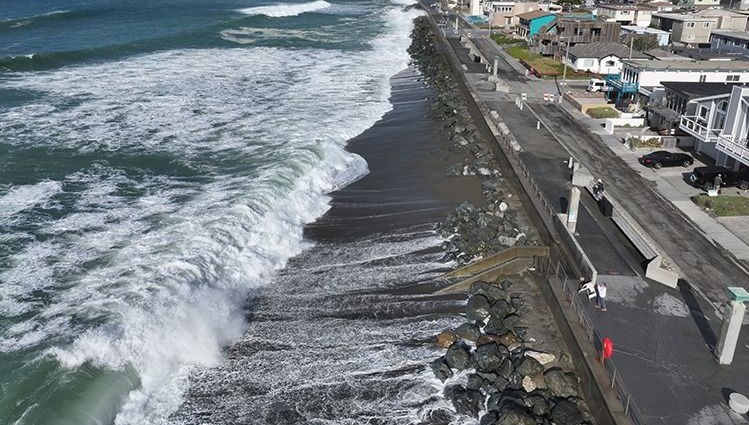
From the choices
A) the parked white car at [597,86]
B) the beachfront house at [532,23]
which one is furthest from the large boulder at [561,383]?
the beachfront house at [532,23]

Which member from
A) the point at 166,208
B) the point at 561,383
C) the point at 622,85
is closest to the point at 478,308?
the point at 561,383

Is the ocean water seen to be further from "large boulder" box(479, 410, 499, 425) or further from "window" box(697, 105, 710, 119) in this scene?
"window" box(697, 105, 710, 119)

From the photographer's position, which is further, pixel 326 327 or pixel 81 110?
pixel 81 110

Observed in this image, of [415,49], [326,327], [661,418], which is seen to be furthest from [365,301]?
[415,49]

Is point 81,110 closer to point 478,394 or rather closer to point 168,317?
point 168,317

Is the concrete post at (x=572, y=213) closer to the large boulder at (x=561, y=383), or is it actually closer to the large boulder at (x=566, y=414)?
the large boulder at (x=561, y=383)

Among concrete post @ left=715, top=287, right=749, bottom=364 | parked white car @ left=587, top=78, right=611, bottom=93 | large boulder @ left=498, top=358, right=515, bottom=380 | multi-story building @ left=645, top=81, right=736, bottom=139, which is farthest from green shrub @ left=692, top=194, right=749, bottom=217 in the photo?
parked white car @ left=587, top=78, right=611, bottom=93
